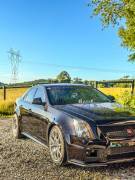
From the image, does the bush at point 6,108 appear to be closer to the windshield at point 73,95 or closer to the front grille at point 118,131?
the windshield at point 73,95

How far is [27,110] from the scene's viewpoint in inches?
363

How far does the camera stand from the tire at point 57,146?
6906mm

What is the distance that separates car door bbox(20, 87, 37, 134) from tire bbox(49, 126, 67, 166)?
61.8 inches

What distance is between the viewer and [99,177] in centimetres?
636

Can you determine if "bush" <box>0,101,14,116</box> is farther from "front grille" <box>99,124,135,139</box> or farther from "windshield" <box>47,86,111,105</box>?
"front grille" <box>99,124,135,139</box>

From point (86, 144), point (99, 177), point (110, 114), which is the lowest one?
point (99, 177)

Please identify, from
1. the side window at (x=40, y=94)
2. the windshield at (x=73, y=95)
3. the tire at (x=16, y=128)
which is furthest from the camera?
the tire at (x=16, y=128)

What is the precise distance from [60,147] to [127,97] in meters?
7.30

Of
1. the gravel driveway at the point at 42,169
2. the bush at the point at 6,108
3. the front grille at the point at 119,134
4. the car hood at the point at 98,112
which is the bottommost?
the gravel driveway at the point at 42,169

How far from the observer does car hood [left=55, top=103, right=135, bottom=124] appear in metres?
6.80

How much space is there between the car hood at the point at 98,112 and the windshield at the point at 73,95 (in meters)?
0.36

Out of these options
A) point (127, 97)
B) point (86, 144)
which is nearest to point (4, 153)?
point (86, 144)

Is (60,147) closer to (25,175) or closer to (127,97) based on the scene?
(25,175)

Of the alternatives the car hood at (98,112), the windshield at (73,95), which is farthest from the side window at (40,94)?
the car hood at (98,112)
